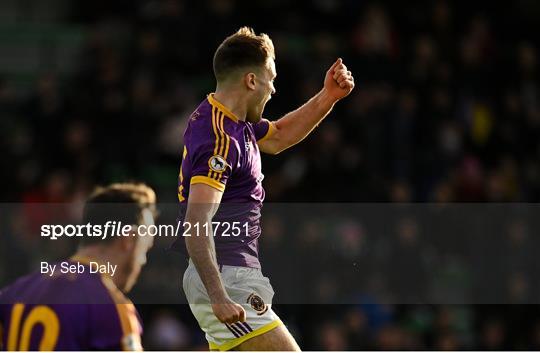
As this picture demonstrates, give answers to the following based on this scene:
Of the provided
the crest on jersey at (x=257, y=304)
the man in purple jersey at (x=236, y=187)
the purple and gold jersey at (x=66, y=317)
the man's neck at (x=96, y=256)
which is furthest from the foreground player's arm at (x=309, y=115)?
the purple and gold jersey at (x=66, y=317)

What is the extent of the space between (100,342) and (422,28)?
9.95 meters

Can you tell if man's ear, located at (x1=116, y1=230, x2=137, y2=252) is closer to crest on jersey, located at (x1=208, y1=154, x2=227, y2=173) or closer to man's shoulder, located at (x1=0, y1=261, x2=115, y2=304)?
man's shoulder, located at (x1=0, y1=261, x2=115, y2=304)

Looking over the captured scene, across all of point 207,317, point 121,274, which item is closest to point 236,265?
point 207,317

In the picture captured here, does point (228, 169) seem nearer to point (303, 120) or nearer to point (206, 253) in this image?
point (206, 253)

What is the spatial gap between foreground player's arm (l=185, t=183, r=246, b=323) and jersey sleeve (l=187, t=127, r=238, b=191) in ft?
0.29

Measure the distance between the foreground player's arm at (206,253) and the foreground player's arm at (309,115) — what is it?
0.93 m

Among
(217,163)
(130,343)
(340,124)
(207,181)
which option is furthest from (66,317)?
(340,124)

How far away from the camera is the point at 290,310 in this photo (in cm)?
1038

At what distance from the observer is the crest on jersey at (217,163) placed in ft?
18.5

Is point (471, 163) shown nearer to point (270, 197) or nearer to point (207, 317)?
point (270, 197)

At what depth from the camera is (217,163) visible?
5.66 m

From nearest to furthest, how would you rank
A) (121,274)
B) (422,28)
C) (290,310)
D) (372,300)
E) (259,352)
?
(121,274) < (259,352) < (290,310) < (372,300) < (422,28)

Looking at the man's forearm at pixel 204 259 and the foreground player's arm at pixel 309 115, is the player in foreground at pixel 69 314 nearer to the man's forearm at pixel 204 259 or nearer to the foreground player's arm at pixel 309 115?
the man's forearm at pixel 204 259

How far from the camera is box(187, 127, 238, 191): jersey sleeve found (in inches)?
221
